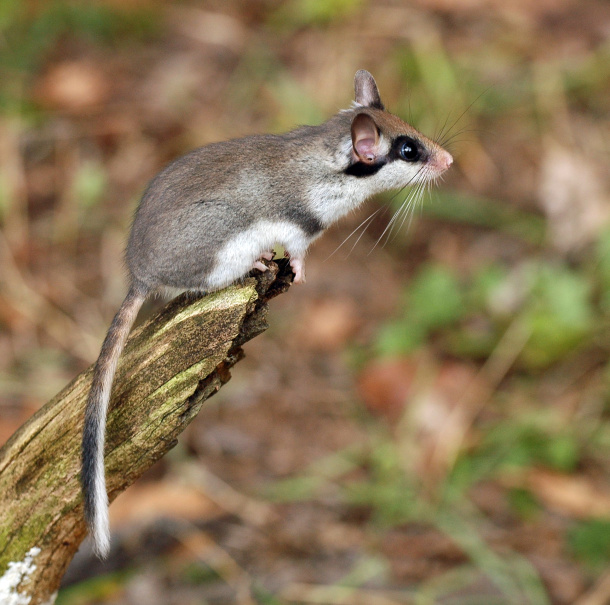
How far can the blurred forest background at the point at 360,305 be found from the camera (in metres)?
4.38

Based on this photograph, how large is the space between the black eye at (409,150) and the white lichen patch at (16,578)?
200 cm

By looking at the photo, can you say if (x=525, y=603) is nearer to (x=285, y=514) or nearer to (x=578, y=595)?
(x=578, y=595)

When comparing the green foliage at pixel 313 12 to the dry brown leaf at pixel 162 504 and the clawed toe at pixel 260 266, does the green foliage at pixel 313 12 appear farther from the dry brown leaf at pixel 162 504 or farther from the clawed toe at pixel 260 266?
the clawed toe at pixel 260 266

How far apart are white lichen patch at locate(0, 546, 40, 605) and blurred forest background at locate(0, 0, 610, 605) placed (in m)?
1.50

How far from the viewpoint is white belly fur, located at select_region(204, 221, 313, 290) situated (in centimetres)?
291

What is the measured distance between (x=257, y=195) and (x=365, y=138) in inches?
18.6

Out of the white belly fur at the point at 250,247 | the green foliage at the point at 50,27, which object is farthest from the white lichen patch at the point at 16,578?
the green foliage at the point at 50,27

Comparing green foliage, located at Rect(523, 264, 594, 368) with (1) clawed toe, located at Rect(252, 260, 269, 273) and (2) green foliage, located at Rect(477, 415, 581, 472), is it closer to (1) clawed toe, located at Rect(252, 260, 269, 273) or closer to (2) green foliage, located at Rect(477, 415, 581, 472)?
(2) green foliage, located at Rect(477, 415, 581, 472)

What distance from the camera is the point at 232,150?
122 inches

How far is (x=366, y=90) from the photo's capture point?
342 centimetres

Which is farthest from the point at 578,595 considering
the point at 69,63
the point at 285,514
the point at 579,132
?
the point at 69,63

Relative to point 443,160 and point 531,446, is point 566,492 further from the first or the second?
point 443,160

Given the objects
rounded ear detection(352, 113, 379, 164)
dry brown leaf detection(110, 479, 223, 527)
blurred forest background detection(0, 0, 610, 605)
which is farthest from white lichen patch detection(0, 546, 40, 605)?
rounded ear detection(352, 113, 379, 164)

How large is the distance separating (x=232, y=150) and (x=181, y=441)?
246 centimetres
